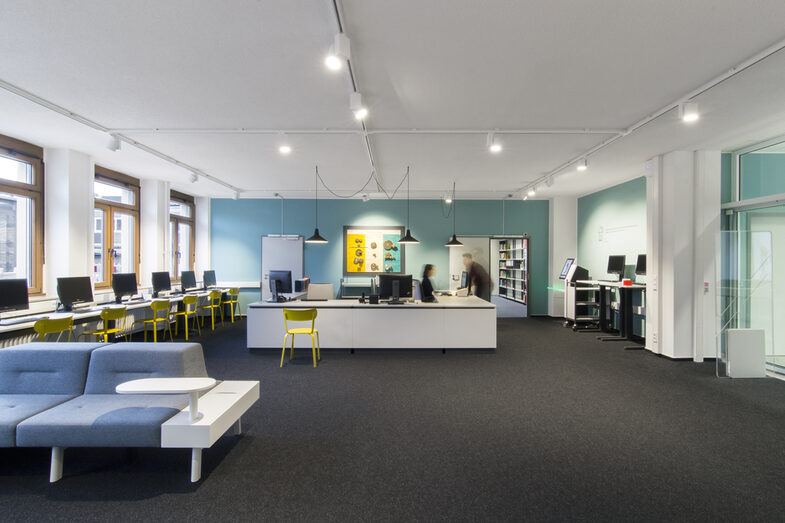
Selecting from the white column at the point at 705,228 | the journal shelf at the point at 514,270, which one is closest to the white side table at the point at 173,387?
the white column at the point at 705,228

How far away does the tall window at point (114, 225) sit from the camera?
6512 mm

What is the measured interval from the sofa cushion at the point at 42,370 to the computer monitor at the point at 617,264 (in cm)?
822

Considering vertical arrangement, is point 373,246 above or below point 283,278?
above

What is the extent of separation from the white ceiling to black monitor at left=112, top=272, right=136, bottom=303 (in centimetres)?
221

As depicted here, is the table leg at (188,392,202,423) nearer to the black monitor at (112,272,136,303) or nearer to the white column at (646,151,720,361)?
the black monitor at (112,272,136,303)

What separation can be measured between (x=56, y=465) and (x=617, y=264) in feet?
27.5

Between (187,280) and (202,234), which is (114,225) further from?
(202,234)

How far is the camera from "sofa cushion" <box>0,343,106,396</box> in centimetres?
288

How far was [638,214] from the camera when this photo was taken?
22.3 feet

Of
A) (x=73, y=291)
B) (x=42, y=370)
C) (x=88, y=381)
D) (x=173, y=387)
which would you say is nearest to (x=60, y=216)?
A: (x=73, y=291)

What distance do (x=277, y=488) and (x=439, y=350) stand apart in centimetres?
395

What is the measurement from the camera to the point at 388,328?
5871mm

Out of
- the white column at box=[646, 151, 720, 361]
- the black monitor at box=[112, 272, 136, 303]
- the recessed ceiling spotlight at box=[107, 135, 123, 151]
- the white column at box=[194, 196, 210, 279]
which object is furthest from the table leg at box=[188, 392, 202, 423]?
the white column at box=[194, 196, 210, 279]

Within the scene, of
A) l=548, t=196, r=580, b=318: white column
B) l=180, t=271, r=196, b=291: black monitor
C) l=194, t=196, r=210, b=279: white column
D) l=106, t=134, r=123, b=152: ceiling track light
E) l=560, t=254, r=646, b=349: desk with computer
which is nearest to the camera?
l=106, t=134, r=123, b=152: ceiling track light
